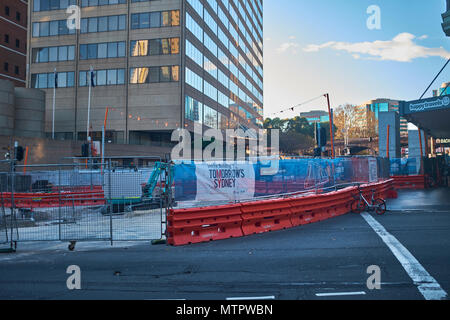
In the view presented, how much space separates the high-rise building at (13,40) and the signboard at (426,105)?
2150 inches

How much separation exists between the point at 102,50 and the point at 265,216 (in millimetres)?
48670

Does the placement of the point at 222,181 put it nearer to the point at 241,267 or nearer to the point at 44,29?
the point at 241,267

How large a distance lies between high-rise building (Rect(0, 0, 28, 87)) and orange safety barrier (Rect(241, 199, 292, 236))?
2202 inches

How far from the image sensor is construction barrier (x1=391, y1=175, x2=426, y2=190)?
27828mm

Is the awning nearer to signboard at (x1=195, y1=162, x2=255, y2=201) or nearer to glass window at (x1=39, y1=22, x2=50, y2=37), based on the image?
signboard at (x1=195, y1=162, x2=255, y2=201)

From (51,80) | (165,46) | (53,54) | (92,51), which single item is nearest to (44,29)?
(53,54)

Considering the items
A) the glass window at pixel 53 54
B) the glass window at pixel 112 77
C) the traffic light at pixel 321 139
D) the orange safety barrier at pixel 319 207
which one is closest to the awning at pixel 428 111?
the traffic light at pixel 321 139

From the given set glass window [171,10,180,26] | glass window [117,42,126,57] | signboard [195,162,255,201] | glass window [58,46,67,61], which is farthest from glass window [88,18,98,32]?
signboard [195,162,255,201]

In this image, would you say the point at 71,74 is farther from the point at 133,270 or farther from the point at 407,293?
→ the point at 407,293

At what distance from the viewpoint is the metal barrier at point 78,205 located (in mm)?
10656

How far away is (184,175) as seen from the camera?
11.0m

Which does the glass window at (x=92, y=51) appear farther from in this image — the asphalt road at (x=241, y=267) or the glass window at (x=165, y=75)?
the asphalt road at (x=241, y=267)

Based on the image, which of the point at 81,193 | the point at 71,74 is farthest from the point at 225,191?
the point at 71,74

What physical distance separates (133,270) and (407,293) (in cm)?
479
